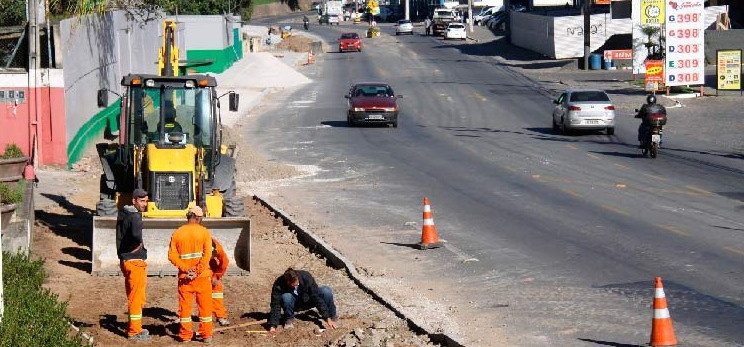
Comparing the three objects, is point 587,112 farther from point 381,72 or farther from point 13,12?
point 381,72

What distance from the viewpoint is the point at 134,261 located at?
1506cm

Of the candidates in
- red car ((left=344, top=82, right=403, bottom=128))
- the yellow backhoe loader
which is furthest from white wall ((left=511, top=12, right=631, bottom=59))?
the yellow backhoe loader

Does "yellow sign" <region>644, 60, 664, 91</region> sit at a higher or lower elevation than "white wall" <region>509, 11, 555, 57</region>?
lower

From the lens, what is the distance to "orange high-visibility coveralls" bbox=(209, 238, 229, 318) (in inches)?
600

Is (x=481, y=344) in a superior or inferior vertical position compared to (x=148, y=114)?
inferior

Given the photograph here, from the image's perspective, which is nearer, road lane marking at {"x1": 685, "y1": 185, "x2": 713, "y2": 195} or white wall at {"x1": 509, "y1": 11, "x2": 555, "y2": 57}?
road lane marking at {"x1": 685, "y1": 185, "x2": 713, "y2": 195}

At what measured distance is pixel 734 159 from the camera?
34531 millimetres

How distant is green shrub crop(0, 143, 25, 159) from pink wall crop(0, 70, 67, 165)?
22.2 inches

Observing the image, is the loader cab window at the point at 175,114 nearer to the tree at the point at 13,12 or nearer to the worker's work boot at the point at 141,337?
the worker's work boot at the point at 141,337

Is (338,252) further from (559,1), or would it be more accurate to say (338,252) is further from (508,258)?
(559,1)

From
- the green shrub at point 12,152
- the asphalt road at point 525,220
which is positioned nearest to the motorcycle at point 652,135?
the asphalt road at point 525,220

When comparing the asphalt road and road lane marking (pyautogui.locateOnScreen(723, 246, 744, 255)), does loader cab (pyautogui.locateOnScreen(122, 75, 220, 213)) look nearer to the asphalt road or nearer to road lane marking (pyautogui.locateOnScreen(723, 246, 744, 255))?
the asphalt road

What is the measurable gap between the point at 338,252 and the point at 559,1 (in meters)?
106

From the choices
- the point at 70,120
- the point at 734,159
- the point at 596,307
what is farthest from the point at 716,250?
the point at 70,120
